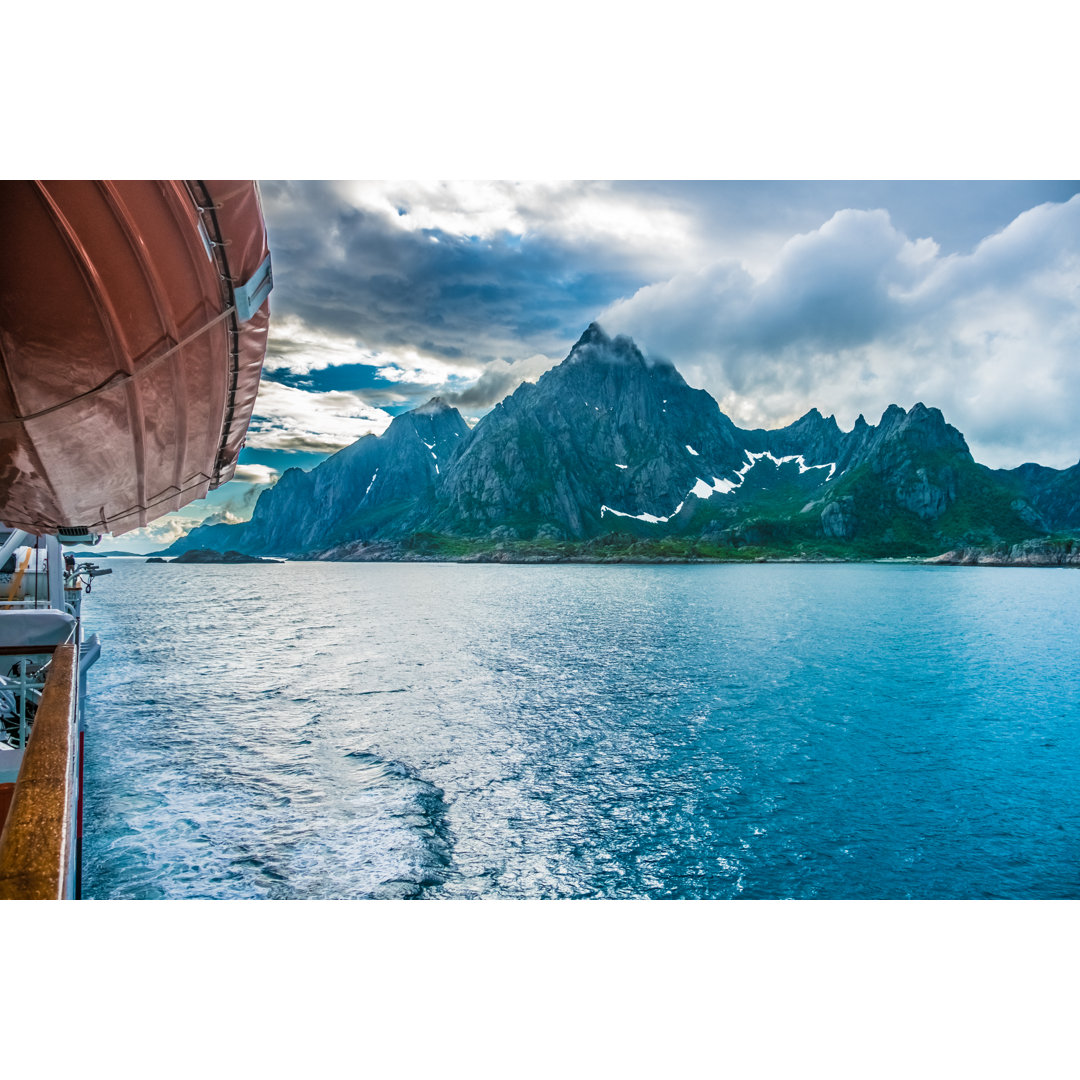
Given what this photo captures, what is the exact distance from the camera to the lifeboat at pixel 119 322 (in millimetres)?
1963

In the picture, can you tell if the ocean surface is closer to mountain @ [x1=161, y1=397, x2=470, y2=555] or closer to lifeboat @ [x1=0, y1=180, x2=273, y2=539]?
lifeboat @ [x1=0, y1=180, x2=273, y2=539]

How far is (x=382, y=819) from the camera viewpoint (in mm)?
9219

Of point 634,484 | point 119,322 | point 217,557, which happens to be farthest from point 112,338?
point 634,484

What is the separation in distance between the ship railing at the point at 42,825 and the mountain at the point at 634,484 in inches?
3396

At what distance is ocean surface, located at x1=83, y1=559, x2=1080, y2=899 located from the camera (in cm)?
767

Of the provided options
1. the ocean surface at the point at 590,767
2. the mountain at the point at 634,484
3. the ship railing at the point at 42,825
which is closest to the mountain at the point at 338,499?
the mountain at the point at 634,484

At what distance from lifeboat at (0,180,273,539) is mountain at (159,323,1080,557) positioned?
280 ft

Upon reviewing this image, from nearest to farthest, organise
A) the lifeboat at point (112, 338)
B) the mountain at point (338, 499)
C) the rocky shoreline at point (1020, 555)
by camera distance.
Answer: the lifeboat at point (112, 338) < the rocky shoreline at point (1020, 555) < the mountain at point (338, 499)

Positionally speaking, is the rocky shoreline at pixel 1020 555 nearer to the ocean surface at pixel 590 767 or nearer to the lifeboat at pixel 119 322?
the ocean surface at pixel 590 767

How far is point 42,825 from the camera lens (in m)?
1.29

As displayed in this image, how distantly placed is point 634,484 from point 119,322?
489 ft

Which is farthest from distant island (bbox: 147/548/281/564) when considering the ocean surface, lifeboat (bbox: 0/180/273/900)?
lifeboat (bbox: 0/180/273/900)
